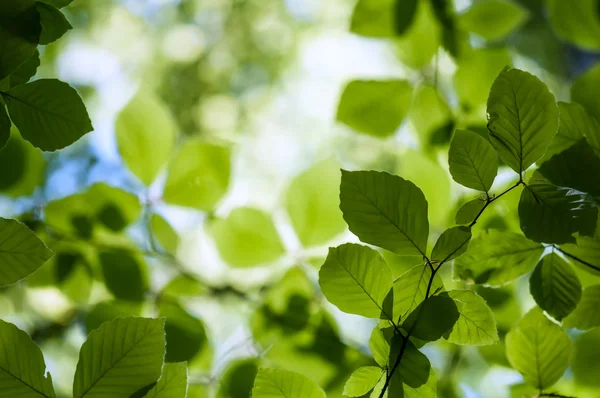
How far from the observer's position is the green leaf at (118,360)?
1.34 ft

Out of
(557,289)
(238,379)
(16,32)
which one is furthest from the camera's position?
(238,379)

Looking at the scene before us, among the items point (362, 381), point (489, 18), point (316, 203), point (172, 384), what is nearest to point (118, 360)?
point (172, 384)

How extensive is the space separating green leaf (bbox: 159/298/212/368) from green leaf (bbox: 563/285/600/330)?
507mm

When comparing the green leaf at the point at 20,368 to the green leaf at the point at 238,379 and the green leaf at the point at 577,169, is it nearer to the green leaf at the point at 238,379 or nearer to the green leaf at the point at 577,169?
the green leaf at the point at 238,379

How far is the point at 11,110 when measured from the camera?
443mm

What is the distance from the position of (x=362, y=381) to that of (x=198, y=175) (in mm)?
513

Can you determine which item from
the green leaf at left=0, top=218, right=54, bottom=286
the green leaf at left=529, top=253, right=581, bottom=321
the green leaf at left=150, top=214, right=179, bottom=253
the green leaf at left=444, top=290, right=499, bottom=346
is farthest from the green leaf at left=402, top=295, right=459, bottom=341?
the green leaf at left=150, top=214, right=179, bottom=253

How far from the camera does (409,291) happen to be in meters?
0.46

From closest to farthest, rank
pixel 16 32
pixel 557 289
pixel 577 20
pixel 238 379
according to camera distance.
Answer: pixel 16 32
pixel 557 289
pixel 238 379
pixel 577 20

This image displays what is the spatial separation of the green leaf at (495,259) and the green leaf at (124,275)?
1.77 ft

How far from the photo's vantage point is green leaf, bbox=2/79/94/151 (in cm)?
44

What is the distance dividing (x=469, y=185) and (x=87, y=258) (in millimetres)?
704

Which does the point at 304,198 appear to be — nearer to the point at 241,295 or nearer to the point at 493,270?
the point at 241,295

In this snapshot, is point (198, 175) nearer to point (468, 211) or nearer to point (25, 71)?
point (25, 71)
